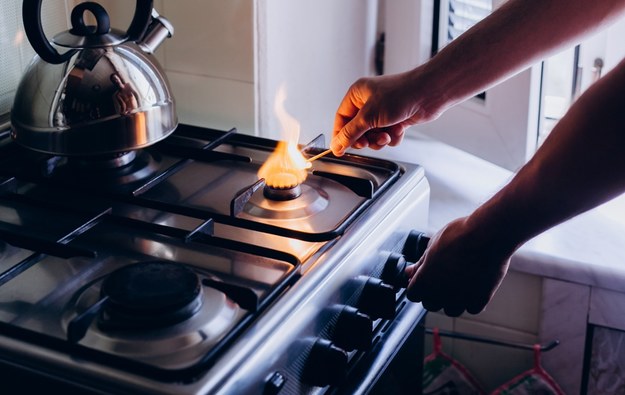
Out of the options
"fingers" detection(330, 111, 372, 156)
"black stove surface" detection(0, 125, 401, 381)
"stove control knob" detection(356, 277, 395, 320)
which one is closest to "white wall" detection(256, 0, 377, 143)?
"black stove surface" detection(0, 125, 401, 381)

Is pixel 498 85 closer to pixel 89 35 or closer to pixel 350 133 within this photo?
pixel 350 133

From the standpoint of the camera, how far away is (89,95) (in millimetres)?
1206

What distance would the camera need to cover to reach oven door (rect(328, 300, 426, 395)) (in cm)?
107

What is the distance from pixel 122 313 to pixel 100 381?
0.32 feet

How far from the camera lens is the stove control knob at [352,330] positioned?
3.39ft

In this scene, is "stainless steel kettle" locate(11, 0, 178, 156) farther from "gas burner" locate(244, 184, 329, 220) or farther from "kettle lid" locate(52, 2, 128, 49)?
"gas burner" locate(244, 184, 329, 220)

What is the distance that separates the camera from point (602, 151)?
2.82 ft

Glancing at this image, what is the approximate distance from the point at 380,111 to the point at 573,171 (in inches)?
16.2

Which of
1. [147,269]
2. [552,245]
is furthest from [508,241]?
[552,245]

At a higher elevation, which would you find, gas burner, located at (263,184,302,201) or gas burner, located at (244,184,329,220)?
gas burner, located at (263,184,302,201)

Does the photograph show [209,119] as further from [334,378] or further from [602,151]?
[602,151]

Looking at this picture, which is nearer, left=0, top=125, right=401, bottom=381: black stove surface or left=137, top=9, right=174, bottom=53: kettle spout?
left=0, top=125, right=401, bottom=381: black stove surface

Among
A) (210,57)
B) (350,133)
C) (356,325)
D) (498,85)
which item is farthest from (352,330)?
(498,85)

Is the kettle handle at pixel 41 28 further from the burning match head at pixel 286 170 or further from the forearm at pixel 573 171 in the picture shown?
the forearm at pixel 573 171
